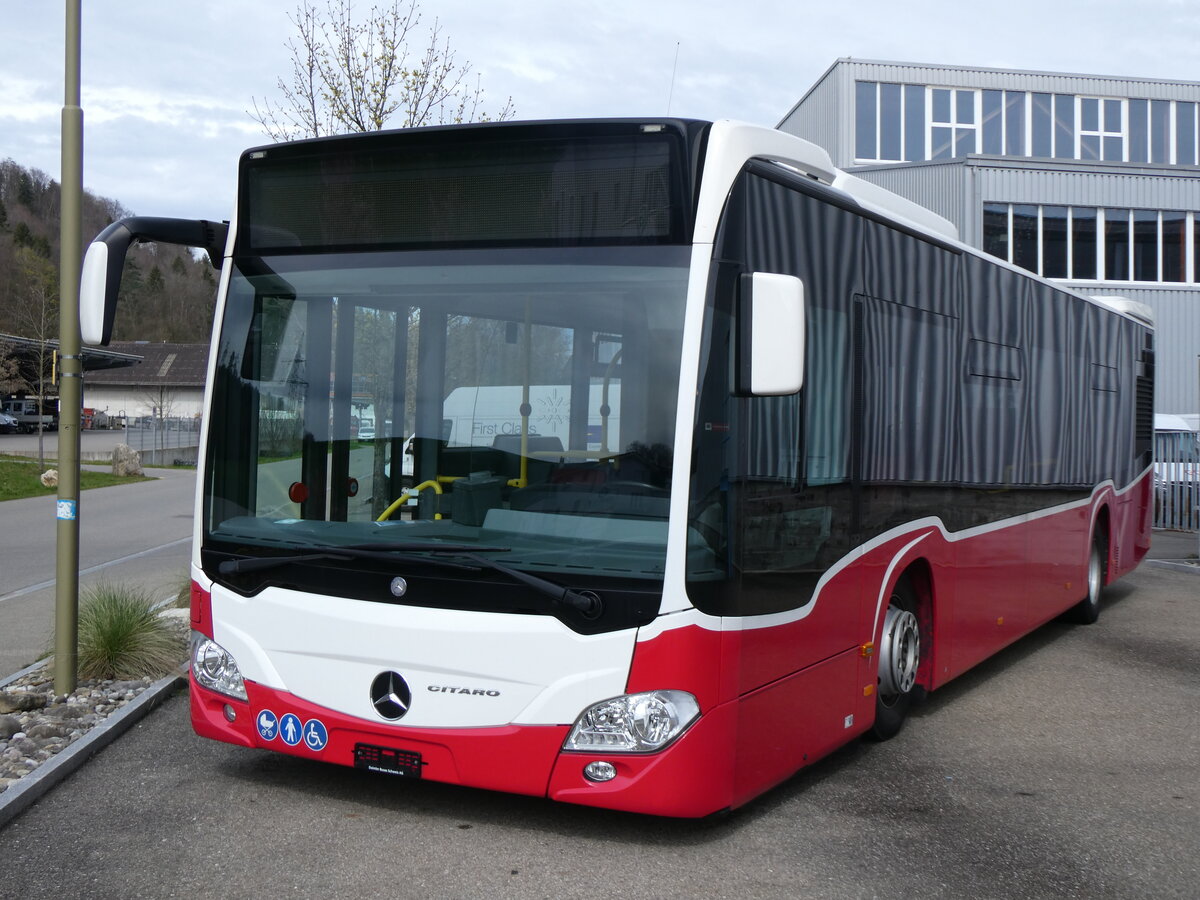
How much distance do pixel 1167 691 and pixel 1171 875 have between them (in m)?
3.88

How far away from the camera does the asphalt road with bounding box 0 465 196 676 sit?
33.6 ft

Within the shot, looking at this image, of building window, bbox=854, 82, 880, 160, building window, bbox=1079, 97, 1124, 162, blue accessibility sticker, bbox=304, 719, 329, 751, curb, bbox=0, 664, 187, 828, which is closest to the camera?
blue accessibility sticker, bbox=304, 719, 329, 751

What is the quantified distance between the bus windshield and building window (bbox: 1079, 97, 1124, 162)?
44.3 metres

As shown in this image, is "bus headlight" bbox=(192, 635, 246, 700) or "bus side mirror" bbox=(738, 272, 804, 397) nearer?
"bus side mirror" bbox=(738, 272, 804, 397)

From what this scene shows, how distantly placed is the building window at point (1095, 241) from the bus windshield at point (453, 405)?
30804mm

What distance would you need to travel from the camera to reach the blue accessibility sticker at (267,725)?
5.22m

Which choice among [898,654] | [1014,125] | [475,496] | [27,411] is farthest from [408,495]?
[27,411]

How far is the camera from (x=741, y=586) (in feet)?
15.9

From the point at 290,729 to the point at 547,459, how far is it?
1514 mm

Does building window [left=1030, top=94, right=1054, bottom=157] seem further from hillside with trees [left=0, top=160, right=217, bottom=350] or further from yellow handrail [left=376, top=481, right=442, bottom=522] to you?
hillside with trees [left=0, top=160, right=217, bottom=350]

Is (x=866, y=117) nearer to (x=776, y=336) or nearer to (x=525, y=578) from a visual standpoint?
(x=776, y=336)

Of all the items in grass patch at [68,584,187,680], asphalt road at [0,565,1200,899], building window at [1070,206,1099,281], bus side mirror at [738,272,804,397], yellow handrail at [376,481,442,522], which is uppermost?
building window at [1070,206,1099,281]

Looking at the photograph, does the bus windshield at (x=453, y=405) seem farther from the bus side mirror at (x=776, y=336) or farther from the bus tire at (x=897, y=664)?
the bus tire at (x=897, y=664)

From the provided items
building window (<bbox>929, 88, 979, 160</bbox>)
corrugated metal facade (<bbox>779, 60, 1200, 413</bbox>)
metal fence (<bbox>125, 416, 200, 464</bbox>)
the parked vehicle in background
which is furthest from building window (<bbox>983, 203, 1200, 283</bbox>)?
the parked vehicle in background
